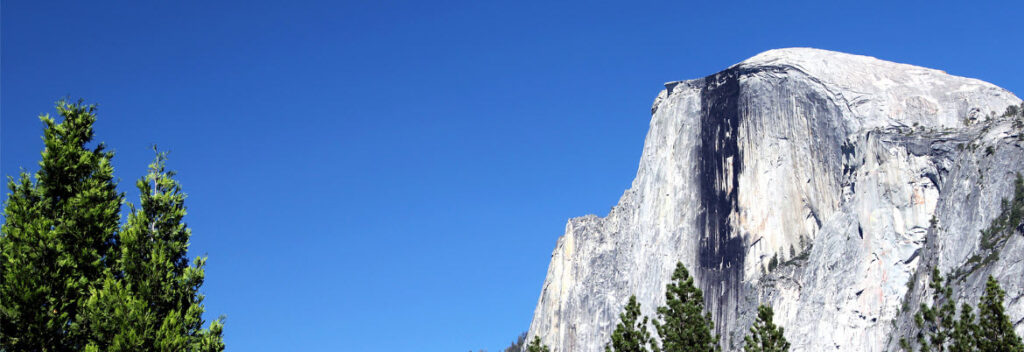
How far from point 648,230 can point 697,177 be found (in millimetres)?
13482

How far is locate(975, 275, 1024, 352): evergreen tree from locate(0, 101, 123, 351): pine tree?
4504 cm

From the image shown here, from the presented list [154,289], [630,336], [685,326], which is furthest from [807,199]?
[154,289]

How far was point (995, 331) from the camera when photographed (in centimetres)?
5222

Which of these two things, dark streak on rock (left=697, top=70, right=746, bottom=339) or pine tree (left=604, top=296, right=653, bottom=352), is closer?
pine tree (left=604, top=296, right=653, bottom=352)

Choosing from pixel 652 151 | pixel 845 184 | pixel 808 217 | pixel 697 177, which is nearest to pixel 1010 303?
pixel 845 184

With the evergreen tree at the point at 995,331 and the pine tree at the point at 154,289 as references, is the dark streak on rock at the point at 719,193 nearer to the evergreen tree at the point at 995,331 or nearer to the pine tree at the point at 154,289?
the evergreen tree at the point at 995,331

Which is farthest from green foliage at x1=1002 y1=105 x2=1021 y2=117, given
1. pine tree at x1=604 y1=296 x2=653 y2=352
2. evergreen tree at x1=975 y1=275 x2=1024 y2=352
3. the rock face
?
pine tree at x1=604 y1=296 x2=653 y2=352

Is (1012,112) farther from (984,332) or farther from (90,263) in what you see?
(90,263)

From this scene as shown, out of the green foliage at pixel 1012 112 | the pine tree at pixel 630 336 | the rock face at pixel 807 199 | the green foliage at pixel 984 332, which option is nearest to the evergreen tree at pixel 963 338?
the green foliage at pixel 984 332

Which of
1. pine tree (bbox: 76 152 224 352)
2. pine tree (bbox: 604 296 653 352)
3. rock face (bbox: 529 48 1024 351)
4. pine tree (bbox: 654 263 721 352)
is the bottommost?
pine tree (bbox: 76 152 224 352)

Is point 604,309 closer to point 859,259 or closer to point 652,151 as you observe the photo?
point 652,151

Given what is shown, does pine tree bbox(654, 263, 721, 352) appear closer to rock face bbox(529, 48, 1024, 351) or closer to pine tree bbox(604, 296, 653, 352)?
pine tree bbox(604, 296, 653, 352)

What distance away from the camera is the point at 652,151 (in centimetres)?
18462

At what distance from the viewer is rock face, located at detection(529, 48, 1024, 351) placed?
12724 centimetres
